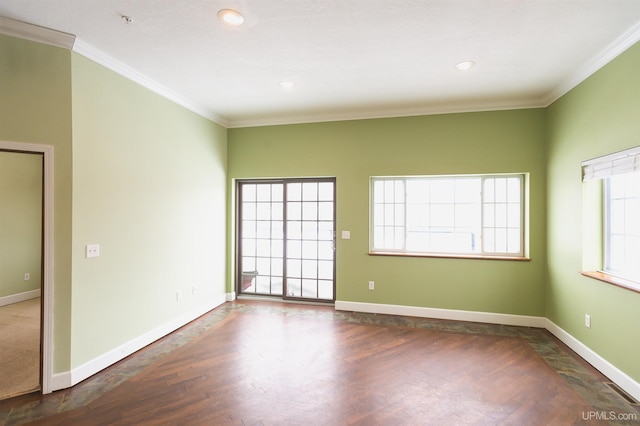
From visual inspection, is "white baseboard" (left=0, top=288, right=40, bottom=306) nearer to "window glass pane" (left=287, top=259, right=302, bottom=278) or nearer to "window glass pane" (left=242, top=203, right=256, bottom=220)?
"window glass pane" (left=242, top=203, right=256, bottom=220)

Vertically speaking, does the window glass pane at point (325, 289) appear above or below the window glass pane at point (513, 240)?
below

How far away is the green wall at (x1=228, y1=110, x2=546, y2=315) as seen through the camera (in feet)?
12.9

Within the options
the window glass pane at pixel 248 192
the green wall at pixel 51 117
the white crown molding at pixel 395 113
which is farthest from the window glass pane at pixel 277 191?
the green wall at pixel 51 117

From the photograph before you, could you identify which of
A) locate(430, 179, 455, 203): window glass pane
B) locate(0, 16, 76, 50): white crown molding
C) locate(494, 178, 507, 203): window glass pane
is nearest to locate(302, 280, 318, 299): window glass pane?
locate(430, 179, 455, 203): window glass pane

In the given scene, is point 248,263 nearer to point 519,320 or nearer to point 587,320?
point 519,320

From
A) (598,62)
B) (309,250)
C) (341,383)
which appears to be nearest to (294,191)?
(309,250)

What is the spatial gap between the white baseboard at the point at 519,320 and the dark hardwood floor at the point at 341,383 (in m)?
0.10

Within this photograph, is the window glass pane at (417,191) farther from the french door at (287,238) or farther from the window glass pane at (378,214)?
the french door at (287,238)

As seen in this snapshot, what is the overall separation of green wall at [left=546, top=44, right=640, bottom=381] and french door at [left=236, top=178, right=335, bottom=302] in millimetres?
2937

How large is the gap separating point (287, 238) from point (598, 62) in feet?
14.2

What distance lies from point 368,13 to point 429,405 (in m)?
3.06

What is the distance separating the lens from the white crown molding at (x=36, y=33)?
2.27 m

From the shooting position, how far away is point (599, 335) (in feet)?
9.28

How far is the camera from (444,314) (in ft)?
13.6
